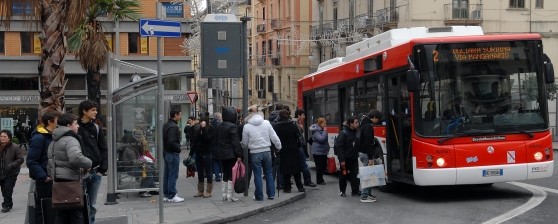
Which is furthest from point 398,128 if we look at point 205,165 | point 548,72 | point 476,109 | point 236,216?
point 205,165

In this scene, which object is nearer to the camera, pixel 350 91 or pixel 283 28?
pixel 350 91

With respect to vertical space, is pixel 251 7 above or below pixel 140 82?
above

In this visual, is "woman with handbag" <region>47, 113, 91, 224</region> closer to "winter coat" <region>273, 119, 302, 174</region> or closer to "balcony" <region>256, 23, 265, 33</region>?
"winter coat" <region>273, 119, 302, 174</region>

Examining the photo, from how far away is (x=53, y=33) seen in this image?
1188 centimetres

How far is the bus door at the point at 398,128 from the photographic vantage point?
501 inches

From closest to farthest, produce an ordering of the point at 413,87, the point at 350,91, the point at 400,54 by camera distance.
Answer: the point at 413,87, the point at 400,54, the point at 350,91

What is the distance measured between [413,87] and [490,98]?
1.42 meters

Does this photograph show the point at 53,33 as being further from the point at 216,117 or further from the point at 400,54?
the point at 400,54

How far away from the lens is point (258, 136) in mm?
12867

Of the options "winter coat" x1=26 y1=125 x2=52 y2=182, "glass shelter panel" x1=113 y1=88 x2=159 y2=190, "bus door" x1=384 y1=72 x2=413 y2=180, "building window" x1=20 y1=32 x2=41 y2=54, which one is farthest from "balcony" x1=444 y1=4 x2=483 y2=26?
"winter coat" x1=26 y1=125 x2=52 y2=182

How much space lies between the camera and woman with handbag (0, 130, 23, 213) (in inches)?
507

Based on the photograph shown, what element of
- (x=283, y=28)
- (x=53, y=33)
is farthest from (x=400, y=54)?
(x=283, y=28)

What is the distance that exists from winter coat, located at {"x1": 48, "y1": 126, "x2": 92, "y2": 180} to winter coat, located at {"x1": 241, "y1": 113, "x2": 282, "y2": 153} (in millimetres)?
4917

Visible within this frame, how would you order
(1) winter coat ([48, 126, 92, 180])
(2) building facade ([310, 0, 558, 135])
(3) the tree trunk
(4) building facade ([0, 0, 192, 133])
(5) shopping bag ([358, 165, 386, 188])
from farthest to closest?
(4) building facade ([0, 0, 192, 133]), (2) building facade ([310, 0, 558, 135]), (5) shopping bag ([358, 165, 386, 188]), (3) the tree trunk, (1) winter coat ([48, 126, 92, 180])
